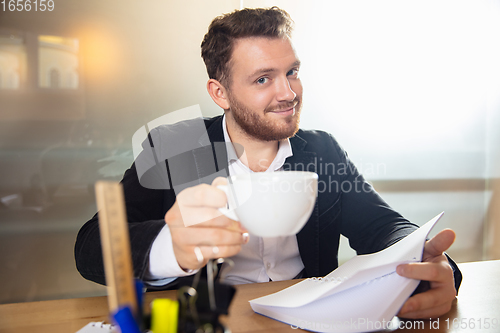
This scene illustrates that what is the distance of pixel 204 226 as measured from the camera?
0.57 metres

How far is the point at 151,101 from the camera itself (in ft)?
5.75

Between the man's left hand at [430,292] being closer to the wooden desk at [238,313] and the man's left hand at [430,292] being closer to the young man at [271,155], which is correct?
the wooden desk at [238,313]

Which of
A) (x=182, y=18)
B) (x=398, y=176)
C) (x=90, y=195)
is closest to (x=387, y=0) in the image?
(x=398, y=176)

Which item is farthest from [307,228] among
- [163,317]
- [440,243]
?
[163,317]

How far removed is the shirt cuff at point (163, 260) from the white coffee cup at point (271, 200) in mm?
196

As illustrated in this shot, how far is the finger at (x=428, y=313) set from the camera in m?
0.62

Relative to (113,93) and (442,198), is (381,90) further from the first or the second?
(113,93)

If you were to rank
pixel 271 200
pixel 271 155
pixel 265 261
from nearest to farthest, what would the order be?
pixel 271 200 < pixel 265 261 < pixel 271 155

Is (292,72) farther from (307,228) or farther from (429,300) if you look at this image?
(429,300)

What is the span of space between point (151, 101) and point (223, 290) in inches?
59.5

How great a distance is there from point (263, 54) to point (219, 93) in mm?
273

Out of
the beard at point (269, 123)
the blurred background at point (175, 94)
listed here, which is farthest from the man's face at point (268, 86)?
the blurred background at point (175, 94)

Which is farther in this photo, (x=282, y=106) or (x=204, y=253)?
(x=282, y=106)

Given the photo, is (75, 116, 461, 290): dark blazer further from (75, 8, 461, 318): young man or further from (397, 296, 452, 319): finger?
(397, 296, 452, 319): finger
